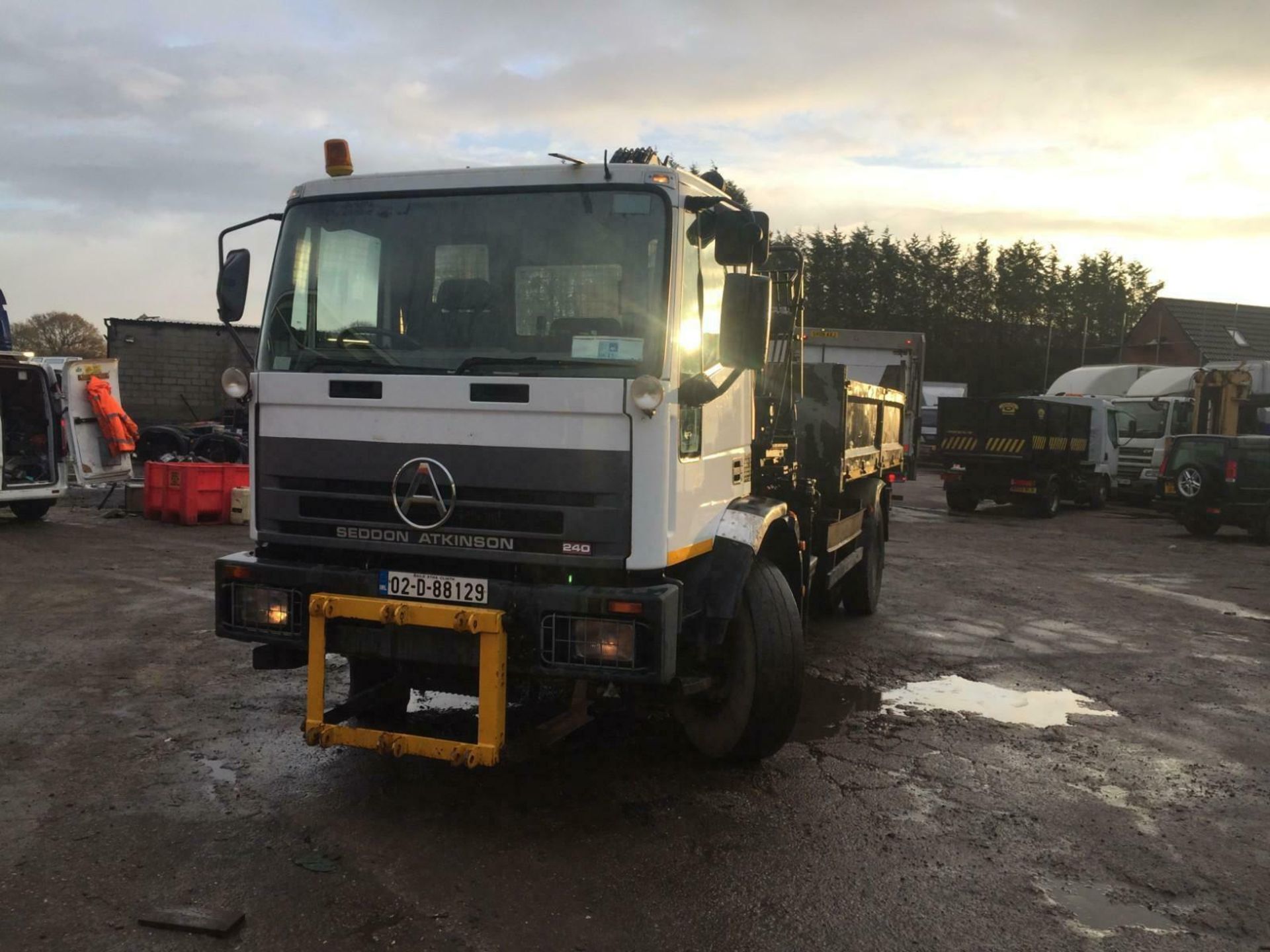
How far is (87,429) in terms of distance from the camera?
14.5 m

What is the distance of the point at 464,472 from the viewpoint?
176 inches

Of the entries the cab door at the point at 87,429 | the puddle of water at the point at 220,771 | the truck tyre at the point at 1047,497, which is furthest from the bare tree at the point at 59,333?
the puddle of water at the point at 220,771

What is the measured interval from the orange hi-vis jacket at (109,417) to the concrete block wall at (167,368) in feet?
34.7

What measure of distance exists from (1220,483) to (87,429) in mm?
16564

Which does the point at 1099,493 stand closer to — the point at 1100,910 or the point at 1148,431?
the point at 1148,431

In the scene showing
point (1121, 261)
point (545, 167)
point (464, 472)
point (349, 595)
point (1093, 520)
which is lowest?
point (1093, 520)

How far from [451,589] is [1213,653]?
22.5ft

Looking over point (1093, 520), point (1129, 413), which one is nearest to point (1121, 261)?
point (1129, 413)

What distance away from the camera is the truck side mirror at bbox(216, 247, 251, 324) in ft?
16.7

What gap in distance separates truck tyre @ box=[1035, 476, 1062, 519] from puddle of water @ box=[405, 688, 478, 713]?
50.9 ft

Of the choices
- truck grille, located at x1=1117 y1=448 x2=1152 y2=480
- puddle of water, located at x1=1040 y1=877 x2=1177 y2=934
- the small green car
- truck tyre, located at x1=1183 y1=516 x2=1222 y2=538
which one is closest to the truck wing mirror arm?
puddle of water, located at x1=1040 y1=877 x2=1177 y2=934

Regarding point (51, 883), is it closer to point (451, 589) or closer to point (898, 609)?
point (451, 589)

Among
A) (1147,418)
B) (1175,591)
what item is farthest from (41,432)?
(1147,418)

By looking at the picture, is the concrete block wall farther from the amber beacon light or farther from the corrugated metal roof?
the corrugated metal roof
